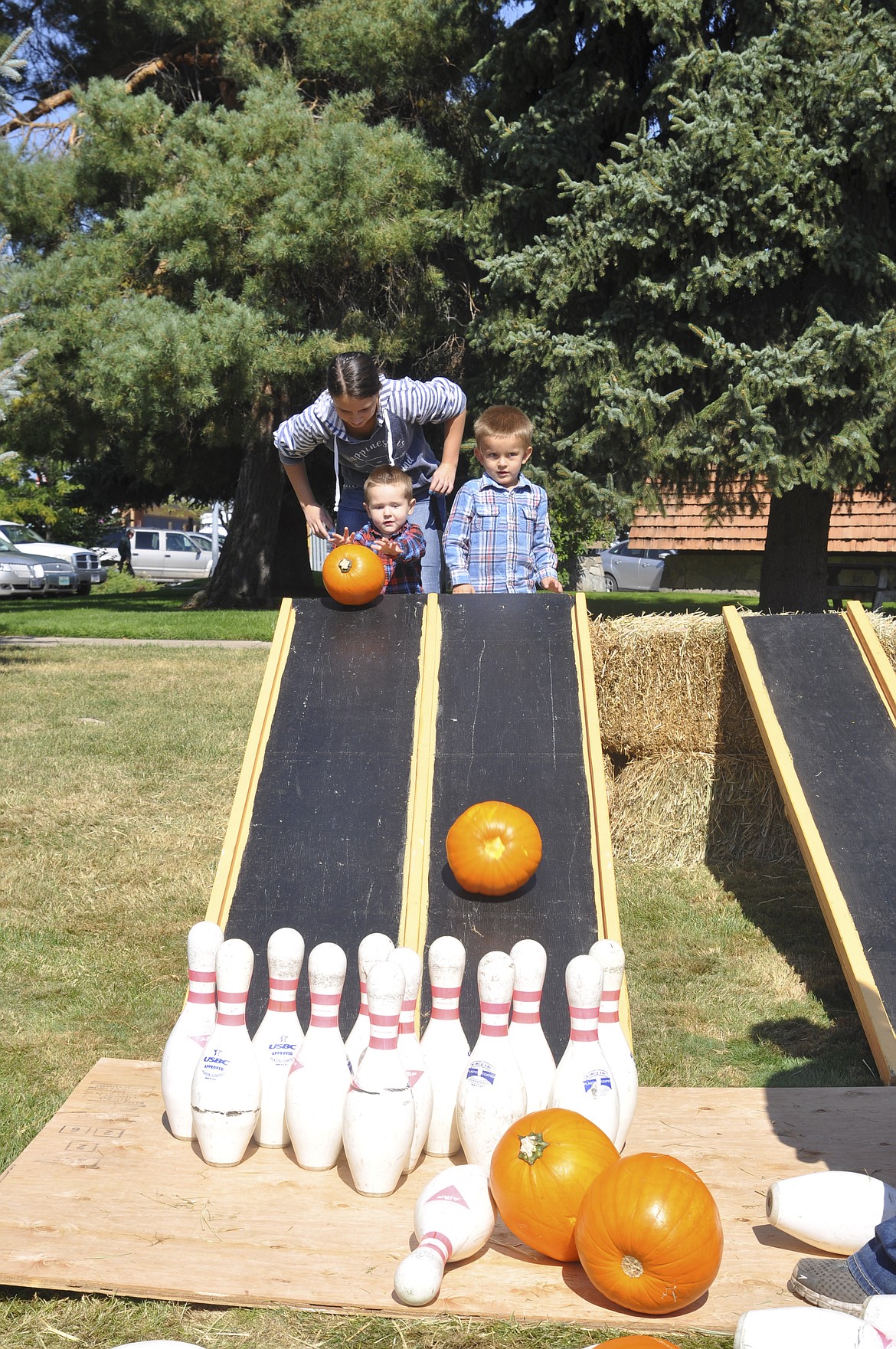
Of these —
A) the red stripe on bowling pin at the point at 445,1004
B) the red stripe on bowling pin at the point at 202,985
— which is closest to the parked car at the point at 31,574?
the red stripe on bowling pin at the point at 202,985

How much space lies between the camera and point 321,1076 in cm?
271

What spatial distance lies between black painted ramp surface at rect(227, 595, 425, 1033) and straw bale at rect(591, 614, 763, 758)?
1257 mm

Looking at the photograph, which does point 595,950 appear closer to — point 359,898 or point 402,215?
A: point 359,898

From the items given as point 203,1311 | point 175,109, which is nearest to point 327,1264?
point 203,1311

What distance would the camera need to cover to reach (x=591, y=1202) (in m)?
2.31

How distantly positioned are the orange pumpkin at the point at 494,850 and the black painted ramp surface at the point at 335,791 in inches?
9.2

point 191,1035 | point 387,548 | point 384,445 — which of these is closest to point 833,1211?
point 191,1035

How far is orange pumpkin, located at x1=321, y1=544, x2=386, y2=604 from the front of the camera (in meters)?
4.77

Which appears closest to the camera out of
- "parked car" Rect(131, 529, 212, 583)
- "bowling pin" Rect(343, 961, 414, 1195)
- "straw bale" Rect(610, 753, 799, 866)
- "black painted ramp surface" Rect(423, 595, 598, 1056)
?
"bowling pin" Rect(343, 961, 414, 1195)

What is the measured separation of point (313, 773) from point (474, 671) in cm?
87

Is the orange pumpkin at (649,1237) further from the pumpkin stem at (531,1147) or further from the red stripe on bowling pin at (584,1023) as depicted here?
the red stripe on bowling pin at (584,1023)

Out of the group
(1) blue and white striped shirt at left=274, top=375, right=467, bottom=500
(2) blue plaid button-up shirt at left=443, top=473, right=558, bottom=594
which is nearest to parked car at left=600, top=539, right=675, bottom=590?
(2) blue plaid button-up shirt at left=443, top=473, right=558, bottom=594

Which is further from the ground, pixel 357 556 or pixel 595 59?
pixel 595 59

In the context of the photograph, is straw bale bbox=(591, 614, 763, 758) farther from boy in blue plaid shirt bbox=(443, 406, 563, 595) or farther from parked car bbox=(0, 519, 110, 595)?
parked car bbox=(0, 519, 110, 595)
